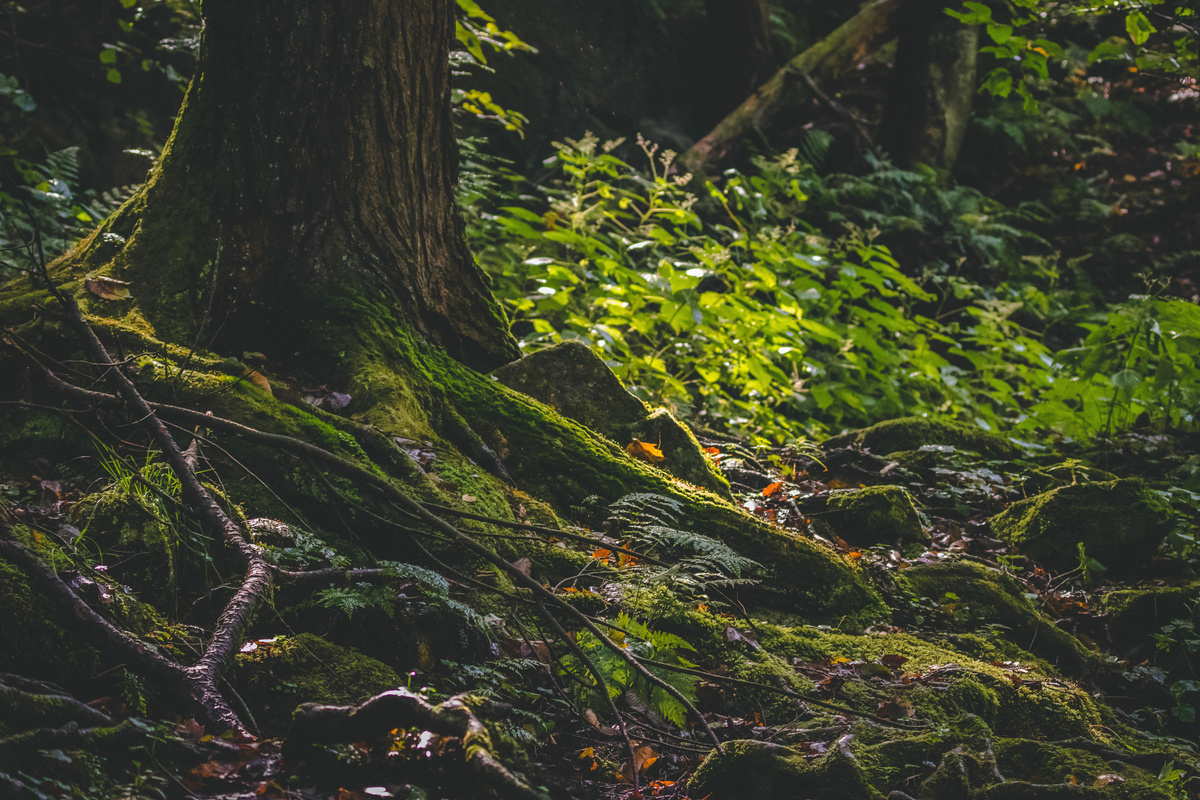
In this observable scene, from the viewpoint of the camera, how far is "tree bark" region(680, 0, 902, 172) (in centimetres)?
1034

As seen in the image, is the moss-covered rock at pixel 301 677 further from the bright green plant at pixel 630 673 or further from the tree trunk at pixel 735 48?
the tree trunk at pixel 735 48

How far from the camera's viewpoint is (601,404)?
13.2ft

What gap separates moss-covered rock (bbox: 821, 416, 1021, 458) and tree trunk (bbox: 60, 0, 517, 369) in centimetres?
374

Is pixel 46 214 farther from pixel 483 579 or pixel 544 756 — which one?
pixel 544 756

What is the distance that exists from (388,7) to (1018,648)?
3959 millimetres

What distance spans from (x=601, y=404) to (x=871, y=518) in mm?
1622

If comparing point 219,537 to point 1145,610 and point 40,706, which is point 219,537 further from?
point 1145,610

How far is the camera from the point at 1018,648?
322 centimetres

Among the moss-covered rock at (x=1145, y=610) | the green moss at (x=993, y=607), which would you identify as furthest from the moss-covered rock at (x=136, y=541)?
the moss-covered rock at (x=1145, y=610)

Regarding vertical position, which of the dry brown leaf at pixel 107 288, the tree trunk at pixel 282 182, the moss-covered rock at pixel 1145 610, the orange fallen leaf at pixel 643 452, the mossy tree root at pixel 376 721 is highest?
the tree trunk at pixel 282 182

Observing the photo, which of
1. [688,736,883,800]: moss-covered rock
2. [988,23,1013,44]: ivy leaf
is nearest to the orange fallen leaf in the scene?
[688,736,883,800]: moss-covered rock

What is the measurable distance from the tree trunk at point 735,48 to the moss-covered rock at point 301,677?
434 inches

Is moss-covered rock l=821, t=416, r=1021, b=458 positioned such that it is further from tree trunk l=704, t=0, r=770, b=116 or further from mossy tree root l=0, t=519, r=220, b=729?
tree trunk l=704, t=0, r=770, b=116

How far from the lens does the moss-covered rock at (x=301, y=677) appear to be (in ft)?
6.03
